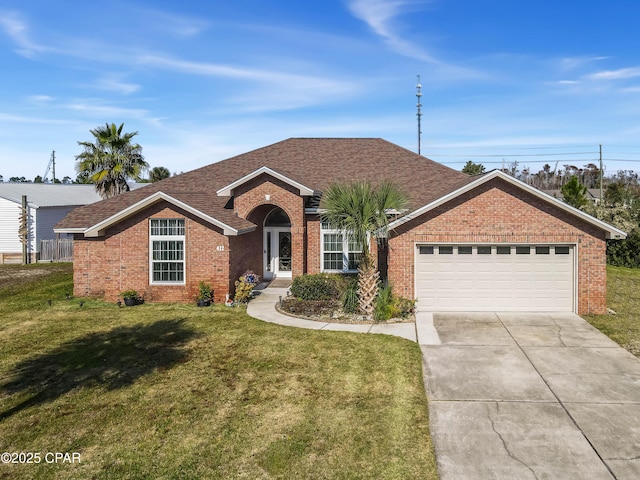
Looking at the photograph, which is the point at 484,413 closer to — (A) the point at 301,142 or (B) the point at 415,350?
(B) the point at 415,350

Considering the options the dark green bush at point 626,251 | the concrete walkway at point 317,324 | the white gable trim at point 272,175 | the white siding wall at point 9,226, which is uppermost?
the white gable trim at point 272,175

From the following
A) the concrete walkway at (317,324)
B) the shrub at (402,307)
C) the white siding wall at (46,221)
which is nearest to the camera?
the concrete walkway at (317,324)

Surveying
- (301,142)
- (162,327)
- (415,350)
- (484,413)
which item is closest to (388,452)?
(484,413)

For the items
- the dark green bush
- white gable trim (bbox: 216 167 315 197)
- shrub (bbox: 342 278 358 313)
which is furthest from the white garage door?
the dark green bush

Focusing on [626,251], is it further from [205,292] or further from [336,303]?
[205,292]

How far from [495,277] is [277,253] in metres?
10.3

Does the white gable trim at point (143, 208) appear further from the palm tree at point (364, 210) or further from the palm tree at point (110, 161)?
the palm tree at point (110, 161)

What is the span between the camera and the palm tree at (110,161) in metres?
24.7

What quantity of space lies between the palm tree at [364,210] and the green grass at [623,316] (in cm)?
684

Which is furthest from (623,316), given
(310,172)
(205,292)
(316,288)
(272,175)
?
(310,172)

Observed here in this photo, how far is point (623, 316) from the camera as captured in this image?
14336 mm

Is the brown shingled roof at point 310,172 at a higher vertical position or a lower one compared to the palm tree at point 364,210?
higher

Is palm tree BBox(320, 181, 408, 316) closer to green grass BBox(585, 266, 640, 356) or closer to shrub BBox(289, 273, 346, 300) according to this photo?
shrub BBox(289, 273, 346, 300)

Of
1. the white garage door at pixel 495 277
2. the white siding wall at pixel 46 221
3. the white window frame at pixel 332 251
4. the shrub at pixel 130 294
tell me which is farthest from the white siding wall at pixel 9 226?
the white garage door at pixel 495 277
